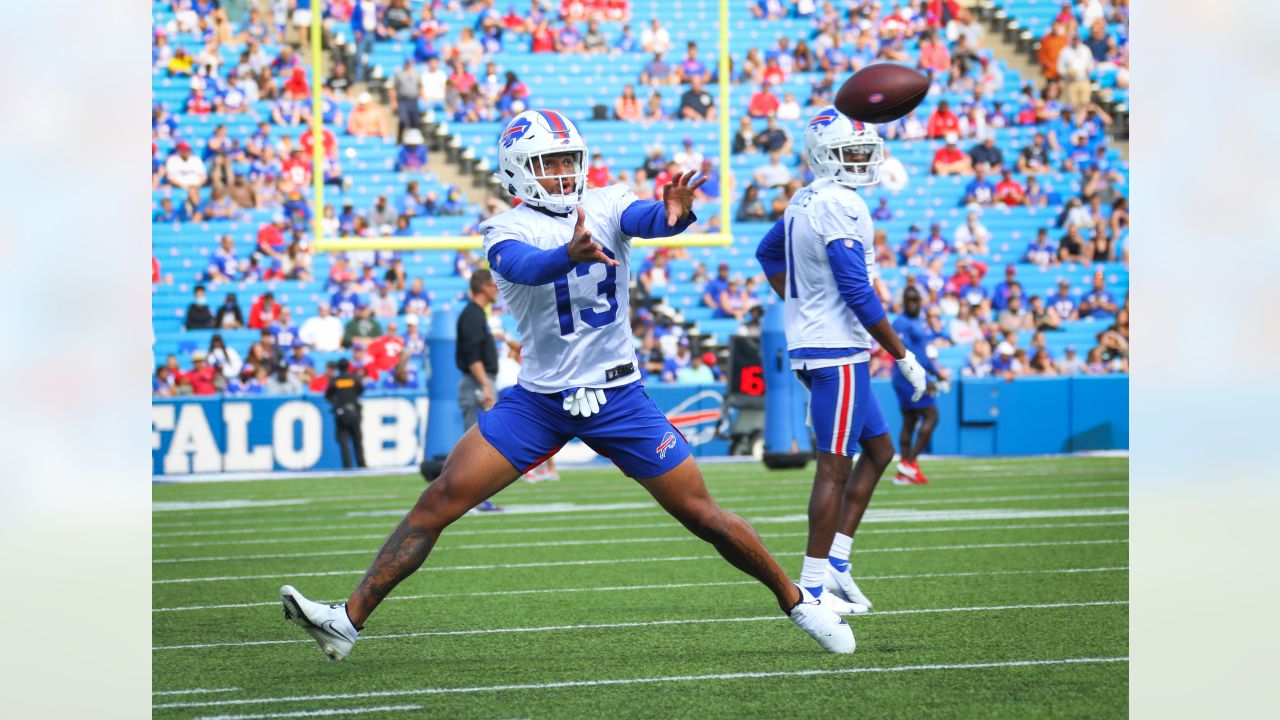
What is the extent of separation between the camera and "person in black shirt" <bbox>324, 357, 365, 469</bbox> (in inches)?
679

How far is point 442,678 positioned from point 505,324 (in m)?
14.1

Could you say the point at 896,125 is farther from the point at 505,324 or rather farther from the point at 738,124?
the point at 505,324

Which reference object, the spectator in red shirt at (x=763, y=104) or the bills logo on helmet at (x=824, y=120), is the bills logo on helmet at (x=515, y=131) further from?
the spectator in red shirt at (x=763, y=104)

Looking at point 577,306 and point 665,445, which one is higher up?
point 577,306

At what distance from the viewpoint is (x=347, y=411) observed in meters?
17.3

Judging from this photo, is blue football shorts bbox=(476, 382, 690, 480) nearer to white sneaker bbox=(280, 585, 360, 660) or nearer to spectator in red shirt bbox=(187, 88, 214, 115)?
white sneaker bbox=(280, 585, 360, 660)

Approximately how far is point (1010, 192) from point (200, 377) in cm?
1075

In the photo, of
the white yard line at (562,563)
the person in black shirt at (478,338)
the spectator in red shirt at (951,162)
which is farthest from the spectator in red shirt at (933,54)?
the white yard line at (562,563)

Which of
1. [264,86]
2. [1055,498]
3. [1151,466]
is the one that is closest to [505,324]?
[264,86]

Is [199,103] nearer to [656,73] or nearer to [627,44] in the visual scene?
[627,44]

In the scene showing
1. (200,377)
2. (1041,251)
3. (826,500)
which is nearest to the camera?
(826,500)

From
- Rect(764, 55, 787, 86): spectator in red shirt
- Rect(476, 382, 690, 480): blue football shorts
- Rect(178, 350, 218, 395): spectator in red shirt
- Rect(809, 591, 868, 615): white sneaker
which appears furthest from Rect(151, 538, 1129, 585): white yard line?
Rect(764, 55, 787, 86): spectator in red shirt

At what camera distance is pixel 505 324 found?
19.4 metres

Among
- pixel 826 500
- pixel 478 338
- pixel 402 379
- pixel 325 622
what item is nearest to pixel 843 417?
pixel 826 500
